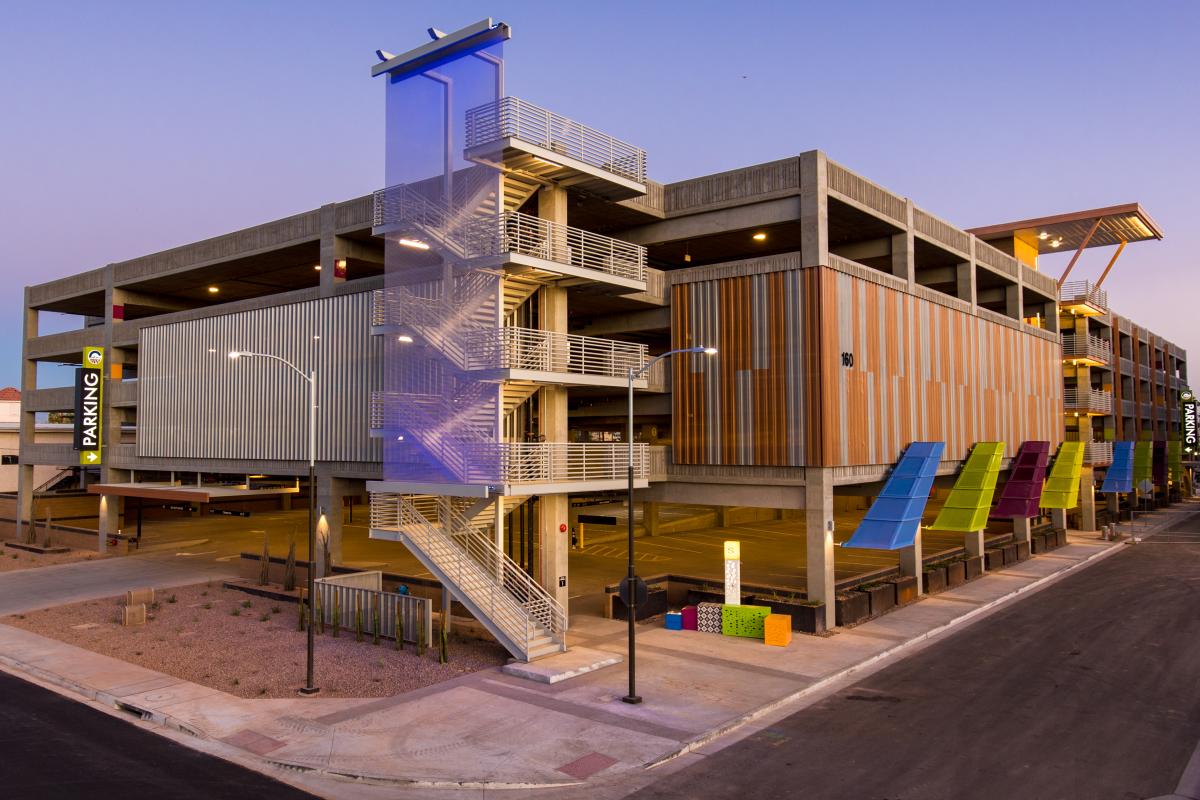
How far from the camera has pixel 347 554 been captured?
4431 cm

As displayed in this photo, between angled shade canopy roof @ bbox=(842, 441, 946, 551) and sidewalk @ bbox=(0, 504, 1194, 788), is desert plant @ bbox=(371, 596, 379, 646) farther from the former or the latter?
angled shade canopy roof @ bbox=(842, 441, 946, 551)

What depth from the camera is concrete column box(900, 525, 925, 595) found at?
32.5 metres

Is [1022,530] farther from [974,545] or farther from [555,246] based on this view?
[555,246]

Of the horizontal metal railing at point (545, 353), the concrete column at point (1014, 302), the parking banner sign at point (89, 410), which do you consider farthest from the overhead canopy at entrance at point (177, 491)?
the concrete column at point (1014, 302)

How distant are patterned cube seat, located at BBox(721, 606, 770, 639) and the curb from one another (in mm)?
3565

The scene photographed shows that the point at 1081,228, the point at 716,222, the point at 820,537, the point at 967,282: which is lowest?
the point at 820,537

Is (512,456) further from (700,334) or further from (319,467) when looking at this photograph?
(319,467)

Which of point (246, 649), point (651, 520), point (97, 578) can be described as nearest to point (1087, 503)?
point (651, 520)

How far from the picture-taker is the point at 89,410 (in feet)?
148

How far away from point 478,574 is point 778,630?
29.3 feet

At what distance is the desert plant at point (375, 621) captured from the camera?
2503 cm

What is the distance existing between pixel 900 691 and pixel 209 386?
111 ft

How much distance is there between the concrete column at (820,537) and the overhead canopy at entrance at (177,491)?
24429 millimetres

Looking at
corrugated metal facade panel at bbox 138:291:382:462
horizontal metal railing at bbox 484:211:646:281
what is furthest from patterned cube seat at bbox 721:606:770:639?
corrugated metal facade panel at bbox 138:291:382:462
